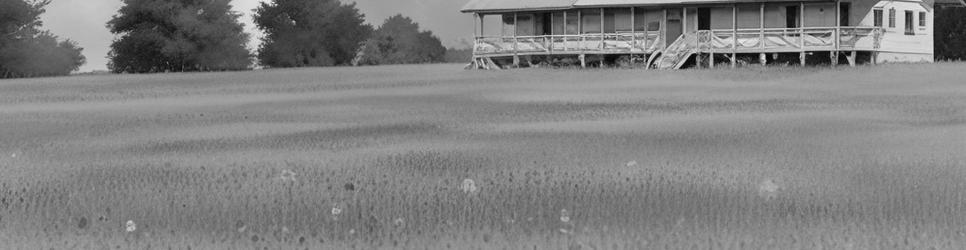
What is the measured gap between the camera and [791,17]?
6350 centimetres

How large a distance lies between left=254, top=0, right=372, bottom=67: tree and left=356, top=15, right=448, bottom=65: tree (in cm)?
293

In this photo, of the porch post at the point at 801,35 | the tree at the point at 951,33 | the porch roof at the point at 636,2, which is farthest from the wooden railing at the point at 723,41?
the tree at the point at 951,33

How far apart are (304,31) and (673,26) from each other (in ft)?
168

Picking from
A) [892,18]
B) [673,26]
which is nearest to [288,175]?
[673,26]

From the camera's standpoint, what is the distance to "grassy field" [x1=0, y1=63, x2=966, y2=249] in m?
11.3

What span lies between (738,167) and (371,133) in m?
9.71

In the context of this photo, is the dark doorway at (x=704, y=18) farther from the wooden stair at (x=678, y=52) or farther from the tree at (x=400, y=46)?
the tree at (x=400, y=46)

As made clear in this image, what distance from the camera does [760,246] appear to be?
10484mm

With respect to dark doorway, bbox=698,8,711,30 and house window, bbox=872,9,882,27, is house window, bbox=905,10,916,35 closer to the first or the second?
house window, bbox=872,9,882,27

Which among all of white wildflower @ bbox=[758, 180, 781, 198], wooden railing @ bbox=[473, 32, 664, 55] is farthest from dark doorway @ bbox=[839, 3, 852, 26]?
white wildflower @ bbox=[758, 180, 781, 198]

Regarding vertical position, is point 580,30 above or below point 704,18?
below

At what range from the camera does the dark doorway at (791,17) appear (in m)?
63.3

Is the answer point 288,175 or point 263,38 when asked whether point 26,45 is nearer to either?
point 263,38

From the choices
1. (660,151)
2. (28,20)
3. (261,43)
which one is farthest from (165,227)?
(261,43)
